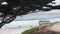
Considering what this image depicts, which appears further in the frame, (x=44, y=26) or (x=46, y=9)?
(x=44, y=26)

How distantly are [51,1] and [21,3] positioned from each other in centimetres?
50

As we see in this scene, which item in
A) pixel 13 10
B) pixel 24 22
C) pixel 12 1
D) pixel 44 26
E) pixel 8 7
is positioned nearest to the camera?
pixel 12 1

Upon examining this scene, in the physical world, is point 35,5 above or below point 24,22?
above

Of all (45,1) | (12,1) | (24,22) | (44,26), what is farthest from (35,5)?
(24,22)

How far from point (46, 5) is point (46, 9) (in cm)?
10

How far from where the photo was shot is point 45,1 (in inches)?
105

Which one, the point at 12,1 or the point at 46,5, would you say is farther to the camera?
the point at 46,5

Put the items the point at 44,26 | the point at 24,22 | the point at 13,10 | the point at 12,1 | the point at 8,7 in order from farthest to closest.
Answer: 1. the point at 24,22
2. the point at 44,26
3. the point at 13,10
4. the point at 8,7
5. the point at 12,1

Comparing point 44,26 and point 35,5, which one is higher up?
point 35,5

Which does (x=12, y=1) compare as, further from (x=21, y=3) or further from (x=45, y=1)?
(x=45, y=1)

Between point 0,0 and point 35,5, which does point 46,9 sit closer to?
point 35,5

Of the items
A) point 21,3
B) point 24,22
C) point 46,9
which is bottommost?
point 24,22

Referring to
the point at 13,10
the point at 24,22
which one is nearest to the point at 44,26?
the point at 24,22

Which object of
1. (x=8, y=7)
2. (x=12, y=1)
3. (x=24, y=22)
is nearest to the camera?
(x=12, y=1)
